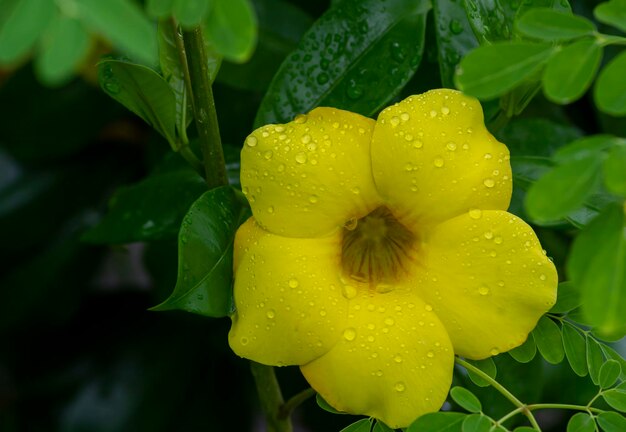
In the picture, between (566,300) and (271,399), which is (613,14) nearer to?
(566,300)

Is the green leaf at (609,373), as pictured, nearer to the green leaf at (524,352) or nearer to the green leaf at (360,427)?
the green leaf at (524,352)

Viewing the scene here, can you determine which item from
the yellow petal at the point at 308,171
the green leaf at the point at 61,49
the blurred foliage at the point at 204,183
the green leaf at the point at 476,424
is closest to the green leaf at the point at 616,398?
the blurred foliage at the point at 204,183

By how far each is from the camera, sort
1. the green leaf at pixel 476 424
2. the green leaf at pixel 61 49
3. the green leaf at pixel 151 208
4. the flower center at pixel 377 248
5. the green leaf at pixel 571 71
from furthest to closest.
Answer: the green leaf at pixel 151 208 → the flower center at pixel 377 248 → the green leaf at pixel 476 424 → the green leaf at pixel 571 71 → the green leaf at pixel 61 49

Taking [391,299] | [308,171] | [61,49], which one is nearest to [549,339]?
[391,299]

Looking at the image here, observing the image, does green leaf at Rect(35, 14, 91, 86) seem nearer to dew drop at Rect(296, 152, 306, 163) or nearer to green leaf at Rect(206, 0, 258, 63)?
green leaf at Rect(206, 0, 258, 63)

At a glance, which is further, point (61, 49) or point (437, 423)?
point (437, 423)

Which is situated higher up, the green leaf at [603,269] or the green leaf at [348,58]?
the green leaf at [603,269]

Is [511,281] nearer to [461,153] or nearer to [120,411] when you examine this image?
[461,153]
